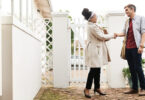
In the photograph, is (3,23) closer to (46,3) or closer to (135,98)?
(135,98)

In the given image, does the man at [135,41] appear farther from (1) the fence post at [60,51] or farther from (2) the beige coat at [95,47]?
(1) the fence post at [60,51]

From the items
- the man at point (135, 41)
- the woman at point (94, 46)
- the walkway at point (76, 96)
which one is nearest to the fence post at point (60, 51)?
the walkway at point (76, 96)

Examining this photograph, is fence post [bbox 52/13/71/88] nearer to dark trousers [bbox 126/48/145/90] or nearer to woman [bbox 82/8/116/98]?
woman [bbox 82/8/116/98]

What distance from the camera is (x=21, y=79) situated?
319 centimetres

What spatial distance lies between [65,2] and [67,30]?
86.7 feet

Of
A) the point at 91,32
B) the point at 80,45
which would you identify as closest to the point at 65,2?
the point at 80,45

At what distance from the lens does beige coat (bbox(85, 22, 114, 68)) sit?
4797 mm

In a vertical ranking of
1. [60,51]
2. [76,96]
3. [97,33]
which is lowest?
[76,96]

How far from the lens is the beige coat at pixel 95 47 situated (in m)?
4.80

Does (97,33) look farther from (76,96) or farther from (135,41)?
(76,96)

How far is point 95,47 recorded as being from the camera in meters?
4.87

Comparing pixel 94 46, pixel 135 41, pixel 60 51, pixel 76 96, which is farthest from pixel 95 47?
pixel 60 51

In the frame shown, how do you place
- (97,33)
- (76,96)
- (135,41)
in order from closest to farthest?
(97,33) < (135,41) < (76,96)

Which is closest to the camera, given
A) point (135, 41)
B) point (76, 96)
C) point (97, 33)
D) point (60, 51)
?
point (97, 33)
